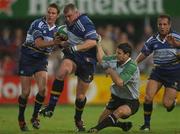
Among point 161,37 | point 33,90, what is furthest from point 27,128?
point 33,90

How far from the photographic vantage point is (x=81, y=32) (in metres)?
14.9

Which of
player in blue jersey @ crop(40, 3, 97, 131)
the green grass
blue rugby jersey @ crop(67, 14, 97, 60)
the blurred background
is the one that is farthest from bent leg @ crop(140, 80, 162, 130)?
the blurred background

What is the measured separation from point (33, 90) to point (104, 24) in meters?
4.91

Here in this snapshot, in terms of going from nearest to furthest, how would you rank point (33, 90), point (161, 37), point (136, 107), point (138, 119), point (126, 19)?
point (136, 107)
point (161, 37)
point (138, 119)
point (33, 90)
point (126, 19)

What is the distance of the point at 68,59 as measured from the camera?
1487cm

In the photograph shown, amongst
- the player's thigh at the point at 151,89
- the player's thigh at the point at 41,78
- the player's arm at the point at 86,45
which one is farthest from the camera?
the player's thigh at the point at 41,78

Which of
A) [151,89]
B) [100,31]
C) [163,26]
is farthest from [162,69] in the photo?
[100,31]

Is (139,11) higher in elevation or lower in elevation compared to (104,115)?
higher

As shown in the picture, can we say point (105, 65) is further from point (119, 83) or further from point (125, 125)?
point (125, 125)

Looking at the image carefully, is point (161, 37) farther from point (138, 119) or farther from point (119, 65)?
point (138, 119)

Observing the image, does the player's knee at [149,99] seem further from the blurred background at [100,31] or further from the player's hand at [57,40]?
the blurred background at [100,31]

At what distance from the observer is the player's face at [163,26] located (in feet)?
49.9

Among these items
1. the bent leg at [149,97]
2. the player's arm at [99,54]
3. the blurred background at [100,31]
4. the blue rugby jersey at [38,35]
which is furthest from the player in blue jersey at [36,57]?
the blurred background at [100,31]

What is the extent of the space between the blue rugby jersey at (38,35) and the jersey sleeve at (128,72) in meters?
1.96
